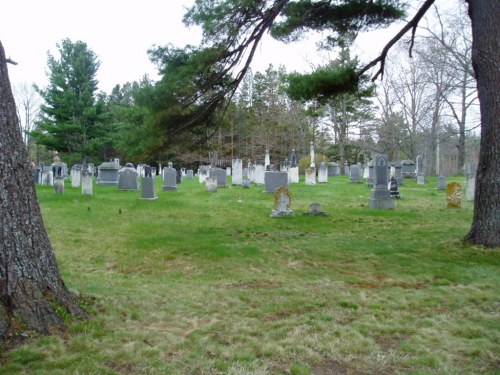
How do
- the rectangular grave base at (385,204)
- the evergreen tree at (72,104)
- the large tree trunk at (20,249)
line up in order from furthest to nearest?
the evergreen tree at (72,104) → the rectangular grave base at (385,204) → the large tree trunk at (20,249)

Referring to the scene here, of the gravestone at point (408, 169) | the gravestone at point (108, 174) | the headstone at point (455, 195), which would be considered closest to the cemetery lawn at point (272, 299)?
the headstone at point (455, 195)

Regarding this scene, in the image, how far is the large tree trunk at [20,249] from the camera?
10.6 ft

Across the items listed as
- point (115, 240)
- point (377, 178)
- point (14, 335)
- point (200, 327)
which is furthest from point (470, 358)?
point (377, 178)

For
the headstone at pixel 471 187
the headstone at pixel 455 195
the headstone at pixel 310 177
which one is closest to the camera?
the headstone at pixel 455 195

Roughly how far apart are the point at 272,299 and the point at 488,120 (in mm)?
5234

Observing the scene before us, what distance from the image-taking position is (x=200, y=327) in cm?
381

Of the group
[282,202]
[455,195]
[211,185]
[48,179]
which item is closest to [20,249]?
[282,202]

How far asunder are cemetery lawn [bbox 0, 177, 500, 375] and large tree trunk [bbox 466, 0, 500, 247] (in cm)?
49

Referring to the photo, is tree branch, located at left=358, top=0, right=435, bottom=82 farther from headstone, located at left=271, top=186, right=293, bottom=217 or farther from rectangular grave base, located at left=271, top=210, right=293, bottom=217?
rectangular grave base, located at left=271, top=210, right=293, bottom=217

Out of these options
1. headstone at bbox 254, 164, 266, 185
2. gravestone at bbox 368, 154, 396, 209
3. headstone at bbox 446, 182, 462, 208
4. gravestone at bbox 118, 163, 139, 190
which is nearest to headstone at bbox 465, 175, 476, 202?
headstone at bbox 446, 182, 462, 208

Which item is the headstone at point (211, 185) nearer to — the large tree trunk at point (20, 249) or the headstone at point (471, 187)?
the headstone at point (471, 187)

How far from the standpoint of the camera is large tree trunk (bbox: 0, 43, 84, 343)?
3217 mm

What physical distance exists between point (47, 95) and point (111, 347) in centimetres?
3812

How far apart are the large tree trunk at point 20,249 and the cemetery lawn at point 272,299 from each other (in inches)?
8.9
